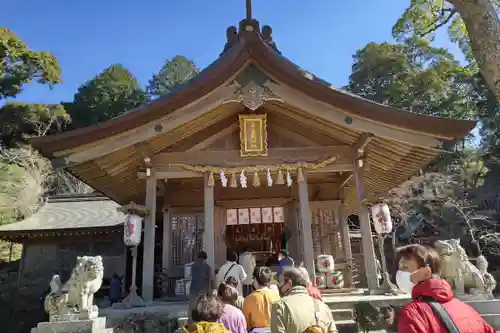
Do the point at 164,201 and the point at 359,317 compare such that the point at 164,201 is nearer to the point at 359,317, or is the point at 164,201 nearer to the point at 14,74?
the point at 359,317

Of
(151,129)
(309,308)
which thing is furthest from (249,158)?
(309,308)

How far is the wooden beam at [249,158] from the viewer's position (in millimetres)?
8805

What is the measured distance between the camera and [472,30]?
21.2 feet

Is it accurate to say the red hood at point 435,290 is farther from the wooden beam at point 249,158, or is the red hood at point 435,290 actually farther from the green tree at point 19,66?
the green tree at point 19,66

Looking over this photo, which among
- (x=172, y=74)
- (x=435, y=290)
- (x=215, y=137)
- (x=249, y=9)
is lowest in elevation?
(x=435, y=290)

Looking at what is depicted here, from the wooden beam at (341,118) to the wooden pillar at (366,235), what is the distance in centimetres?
107

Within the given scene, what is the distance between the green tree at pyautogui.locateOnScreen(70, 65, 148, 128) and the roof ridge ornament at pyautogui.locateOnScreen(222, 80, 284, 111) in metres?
32.3

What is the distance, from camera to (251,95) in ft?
26.7

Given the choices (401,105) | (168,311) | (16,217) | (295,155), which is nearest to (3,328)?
(16,217)

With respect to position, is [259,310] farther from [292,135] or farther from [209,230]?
[292,135]

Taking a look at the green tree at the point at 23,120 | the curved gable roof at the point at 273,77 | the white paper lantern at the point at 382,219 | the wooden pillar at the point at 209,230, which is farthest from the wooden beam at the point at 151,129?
the green tree at the point at 23,120

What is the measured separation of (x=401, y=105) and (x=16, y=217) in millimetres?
31580

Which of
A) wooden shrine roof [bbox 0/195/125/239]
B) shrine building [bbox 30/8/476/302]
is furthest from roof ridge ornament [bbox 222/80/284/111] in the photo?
wooden shrine roof [bbox 0/195/125/239]

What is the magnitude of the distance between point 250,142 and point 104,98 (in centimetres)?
3500
